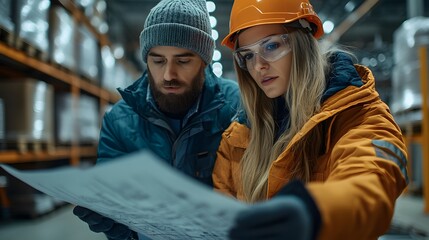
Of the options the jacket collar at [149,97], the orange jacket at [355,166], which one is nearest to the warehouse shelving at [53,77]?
the jacket collar at [149,97]

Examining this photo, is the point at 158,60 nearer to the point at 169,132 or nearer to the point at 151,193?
the point at 169,132

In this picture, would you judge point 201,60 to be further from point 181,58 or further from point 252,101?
point 252,101

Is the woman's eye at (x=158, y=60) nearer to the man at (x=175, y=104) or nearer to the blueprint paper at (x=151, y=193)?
the man at (x=175, y=104)

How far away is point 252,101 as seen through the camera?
5.13ft

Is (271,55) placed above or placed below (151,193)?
above

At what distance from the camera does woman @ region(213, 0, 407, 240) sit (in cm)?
64

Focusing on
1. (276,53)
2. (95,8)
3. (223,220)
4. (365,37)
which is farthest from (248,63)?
(365,37)

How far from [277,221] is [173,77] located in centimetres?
129

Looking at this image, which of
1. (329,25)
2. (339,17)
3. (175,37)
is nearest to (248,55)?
(175,37)

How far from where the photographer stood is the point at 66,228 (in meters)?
4.16

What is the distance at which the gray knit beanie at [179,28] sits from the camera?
184cm

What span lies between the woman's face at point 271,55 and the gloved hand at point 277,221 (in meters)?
0.79

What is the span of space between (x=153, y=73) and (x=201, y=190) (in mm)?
1342

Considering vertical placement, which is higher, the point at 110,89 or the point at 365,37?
the point at 365,37
